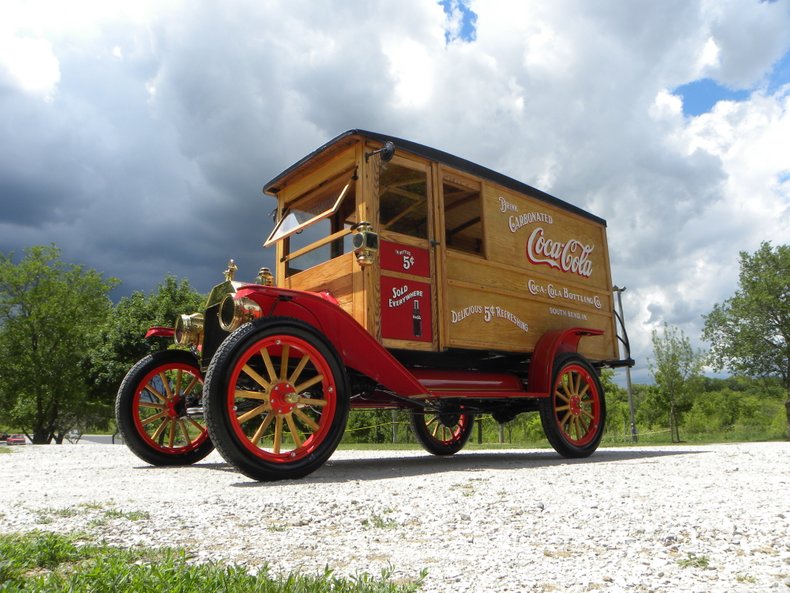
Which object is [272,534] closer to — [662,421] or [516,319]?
[516,319]

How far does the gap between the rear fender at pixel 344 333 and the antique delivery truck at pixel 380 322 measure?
12 mm

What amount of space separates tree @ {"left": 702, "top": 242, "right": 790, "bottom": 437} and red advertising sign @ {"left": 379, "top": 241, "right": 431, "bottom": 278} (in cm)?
2353

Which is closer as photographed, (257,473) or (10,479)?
(257,473)

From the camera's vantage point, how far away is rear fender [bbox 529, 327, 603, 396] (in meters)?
6.66

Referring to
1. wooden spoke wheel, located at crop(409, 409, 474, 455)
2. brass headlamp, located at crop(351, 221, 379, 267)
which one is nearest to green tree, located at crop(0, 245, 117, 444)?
wooden spoke wheel, located at crop(409, 409, 474, 455)

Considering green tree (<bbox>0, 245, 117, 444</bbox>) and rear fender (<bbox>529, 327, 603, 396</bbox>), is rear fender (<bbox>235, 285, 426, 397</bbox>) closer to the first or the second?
rear fender (<bbox>529, 327, 603, 396</bbox>)

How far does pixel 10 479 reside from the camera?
4.86m

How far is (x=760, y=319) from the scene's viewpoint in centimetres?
2466

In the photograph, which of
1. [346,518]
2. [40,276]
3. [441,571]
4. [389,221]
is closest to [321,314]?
[389,221]

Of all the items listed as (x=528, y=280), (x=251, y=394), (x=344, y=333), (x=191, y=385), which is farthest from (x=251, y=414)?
(x=528, y=280)

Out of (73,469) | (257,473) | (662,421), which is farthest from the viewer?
(662,421)

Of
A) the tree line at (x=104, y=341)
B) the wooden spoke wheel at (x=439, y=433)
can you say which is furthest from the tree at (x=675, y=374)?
the wooden spoke wheel at (x=439, y=433)

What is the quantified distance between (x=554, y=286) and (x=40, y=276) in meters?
27.5

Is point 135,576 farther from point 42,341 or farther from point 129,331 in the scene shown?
point 42,341
